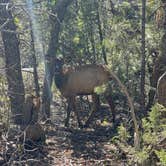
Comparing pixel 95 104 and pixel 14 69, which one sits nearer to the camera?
pixel 14 69

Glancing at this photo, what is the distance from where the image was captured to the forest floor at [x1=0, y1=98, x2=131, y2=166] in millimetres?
7562

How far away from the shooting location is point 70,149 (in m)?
8.59

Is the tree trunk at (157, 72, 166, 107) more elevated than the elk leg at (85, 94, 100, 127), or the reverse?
the tree trunk at (157, 72, 166, 107)

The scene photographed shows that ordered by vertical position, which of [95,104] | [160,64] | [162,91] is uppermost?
[160,64]

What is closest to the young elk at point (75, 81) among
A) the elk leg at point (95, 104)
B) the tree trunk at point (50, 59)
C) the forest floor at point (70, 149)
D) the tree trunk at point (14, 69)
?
the elk leg at point (95, 104)

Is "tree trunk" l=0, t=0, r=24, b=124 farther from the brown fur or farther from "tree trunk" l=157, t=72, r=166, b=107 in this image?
"tree trunk" l=157, t=72, r=166, b=107

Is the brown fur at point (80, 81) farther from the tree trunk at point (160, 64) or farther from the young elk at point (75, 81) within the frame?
the tree trunk at point (160, 64)

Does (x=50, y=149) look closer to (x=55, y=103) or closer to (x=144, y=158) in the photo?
(x=144, y=158)

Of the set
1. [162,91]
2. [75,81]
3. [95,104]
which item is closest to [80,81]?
[75,81]

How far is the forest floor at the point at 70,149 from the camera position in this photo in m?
7.56

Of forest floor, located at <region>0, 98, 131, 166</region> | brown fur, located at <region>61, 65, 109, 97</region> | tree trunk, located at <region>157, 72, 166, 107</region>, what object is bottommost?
forest floor, located at <region>0, 98, 131, 166</region>

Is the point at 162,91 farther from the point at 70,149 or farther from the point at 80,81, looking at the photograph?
the point at 80,81

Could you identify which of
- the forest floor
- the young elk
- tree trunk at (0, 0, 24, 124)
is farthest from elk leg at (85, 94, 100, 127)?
tree trunk at (0, 0, 24, 124)

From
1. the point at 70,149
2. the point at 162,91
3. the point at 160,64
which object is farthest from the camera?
the point at 160,64
